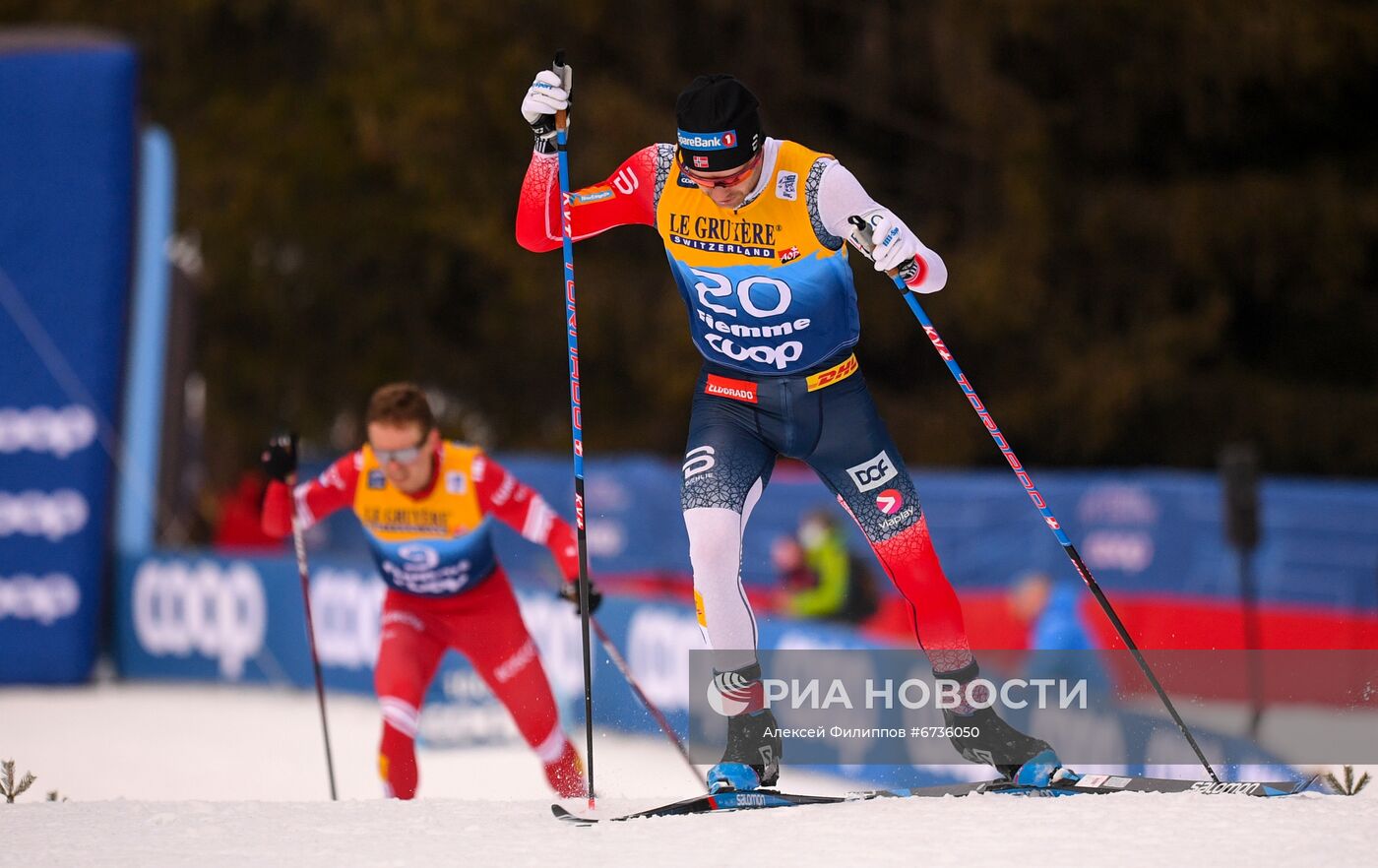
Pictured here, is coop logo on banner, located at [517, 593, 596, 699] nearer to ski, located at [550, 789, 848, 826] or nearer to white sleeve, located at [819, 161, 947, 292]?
ski, located at [550, 789, 848, 826]

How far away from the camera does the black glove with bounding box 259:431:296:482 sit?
782 cm

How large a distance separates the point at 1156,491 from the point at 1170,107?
7.94 m

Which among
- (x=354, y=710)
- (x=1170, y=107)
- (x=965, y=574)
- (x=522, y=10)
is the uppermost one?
(x=522, y=10)

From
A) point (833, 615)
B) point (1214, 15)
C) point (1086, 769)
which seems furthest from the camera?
point (1214, 15)

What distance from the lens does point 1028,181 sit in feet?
62.9

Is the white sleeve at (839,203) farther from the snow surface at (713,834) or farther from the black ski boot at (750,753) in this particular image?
the snow surface at (713,834)

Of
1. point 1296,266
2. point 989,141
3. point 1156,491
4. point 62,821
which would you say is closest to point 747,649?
point 62,821

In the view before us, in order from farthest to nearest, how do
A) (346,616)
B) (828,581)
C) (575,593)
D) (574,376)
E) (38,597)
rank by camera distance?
(38,597) < (346,616) < (828,581) < (575,593) < (574,376)

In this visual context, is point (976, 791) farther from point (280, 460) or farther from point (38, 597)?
point (38, 597)

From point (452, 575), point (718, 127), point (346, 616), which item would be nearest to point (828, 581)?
point (346, 616)

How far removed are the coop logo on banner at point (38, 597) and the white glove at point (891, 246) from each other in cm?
1132

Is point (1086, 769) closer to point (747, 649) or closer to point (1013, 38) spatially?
point (747, 649)

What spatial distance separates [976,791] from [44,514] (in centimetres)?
1132

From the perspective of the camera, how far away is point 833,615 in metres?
12.6
